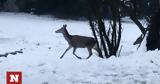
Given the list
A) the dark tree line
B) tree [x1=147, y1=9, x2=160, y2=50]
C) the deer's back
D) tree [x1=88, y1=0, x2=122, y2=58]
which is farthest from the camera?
the dark tree line

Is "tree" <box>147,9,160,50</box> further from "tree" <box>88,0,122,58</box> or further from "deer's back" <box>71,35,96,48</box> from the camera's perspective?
"deer's back" <box>71,35,96,48</box>

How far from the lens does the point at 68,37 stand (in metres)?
15.8

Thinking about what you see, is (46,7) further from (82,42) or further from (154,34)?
(154,34)

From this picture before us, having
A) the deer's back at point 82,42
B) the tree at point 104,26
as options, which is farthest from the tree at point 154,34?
the deer's back at point 82,42

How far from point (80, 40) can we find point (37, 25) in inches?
530

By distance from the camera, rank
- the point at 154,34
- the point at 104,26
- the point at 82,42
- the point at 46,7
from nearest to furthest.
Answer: the point at 154,34 → the point at 104,26 → the point at 82,42 → the point at 46,7

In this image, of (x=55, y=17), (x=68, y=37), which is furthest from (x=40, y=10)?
(x=68, y=37)

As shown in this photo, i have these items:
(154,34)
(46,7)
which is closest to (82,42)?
(154,34)

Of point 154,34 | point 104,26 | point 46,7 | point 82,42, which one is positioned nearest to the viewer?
point 154,34

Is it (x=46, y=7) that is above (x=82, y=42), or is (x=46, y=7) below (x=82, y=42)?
below

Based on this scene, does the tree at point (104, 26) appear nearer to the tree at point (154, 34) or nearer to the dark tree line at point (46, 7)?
the tree at point (154, 34)

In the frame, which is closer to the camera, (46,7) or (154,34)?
(154,34)

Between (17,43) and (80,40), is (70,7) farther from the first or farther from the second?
(80,40)

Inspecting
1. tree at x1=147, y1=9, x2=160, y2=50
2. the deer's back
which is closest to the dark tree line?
the deer's back
